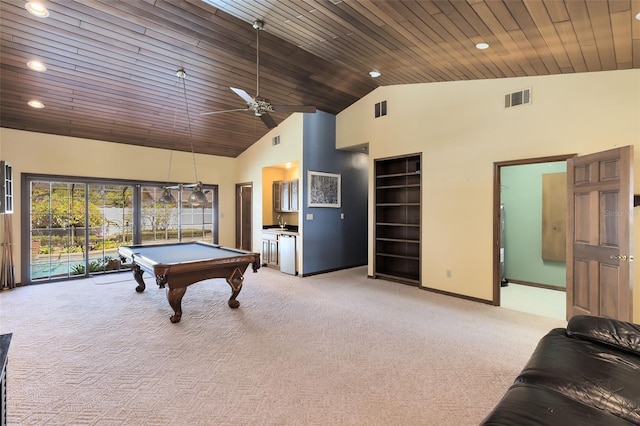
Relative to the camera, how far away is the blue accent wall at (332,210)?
6.61m

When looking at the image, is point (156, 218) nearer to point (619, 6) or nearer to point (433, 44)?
point (433, 44)

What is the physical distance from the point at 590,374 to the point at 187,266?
12.2 ft

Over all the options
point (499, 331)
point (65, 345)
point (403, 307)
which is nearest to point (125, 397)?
point (65, 345)

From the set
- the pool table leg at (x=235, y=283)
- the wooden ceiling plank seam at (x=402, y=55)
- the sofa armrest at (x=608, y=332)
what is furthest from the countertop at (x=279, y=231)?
the sofa armrest at (x=608, y=332)

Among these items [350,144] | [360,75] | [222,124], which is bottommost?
[350,144]

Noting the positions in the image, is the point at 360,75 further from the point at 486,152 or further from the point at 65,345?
the point at 65,345

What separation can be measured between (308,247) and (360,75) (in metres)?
3.47

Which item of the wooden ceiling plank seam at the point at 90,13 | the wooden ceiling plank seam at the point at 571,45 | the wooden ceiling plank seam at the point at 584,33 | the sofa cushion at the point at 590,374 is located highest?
the wooden ceiling plank seam at the point at 90,13

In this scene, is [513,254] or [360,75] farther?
[513,254]

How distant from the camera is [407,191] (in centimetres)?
626

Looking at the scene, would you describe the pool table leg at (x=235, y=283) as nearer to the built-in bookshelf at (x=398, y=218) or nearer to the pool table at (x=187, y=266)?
the pool table at (x=187, y=266)

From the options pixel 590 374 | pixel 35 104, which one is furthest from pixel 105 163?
pixel 590 374

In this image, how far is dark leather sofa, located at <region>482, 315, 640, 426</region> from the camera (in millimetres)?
1301

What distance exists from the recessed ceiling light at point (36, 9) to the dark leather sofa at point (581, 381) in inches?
203
